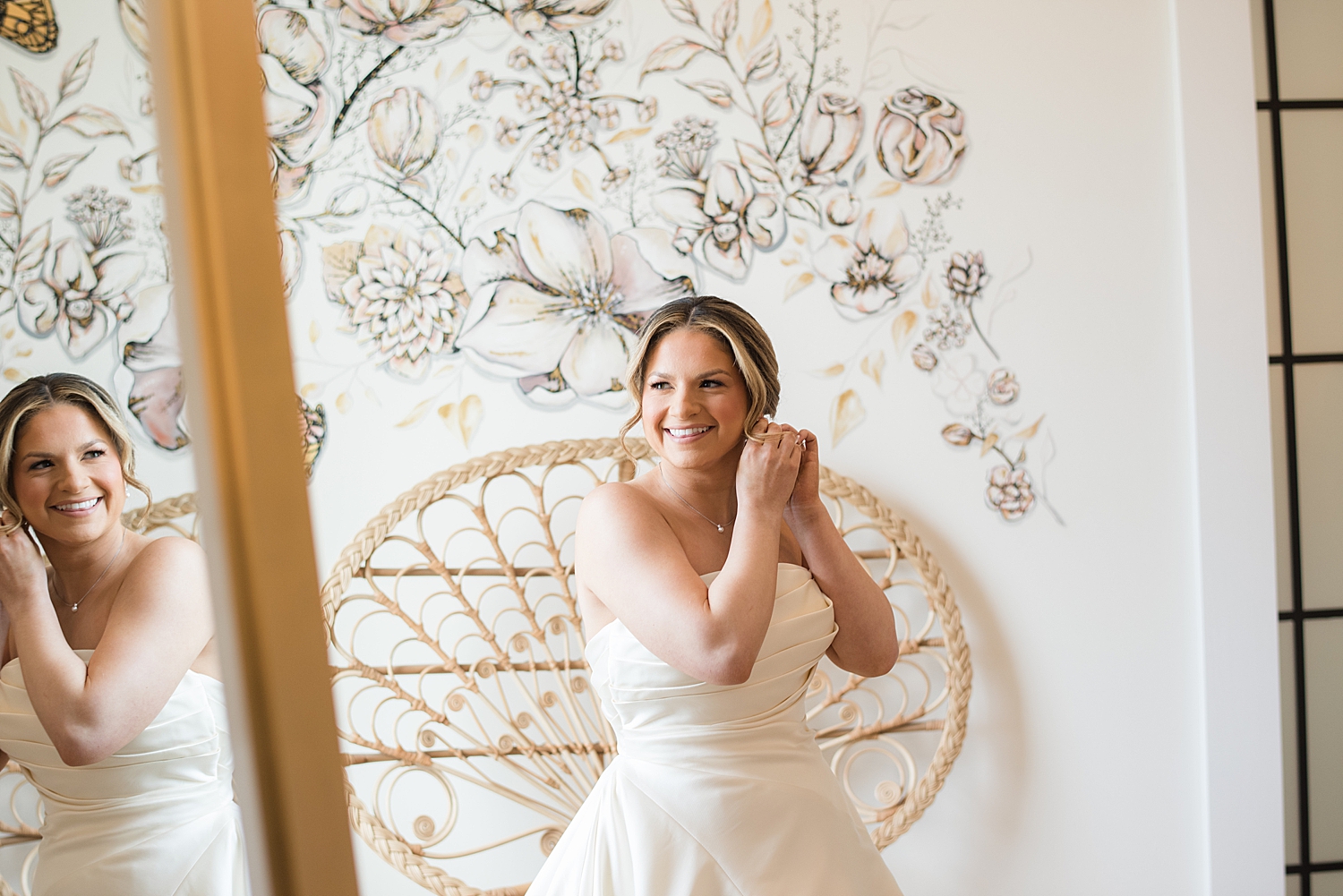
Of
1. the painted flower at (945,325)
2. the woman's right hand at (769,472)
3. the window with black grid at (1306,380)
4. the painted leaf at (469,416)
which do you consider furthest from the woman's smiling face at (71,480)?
the window with black grid at (1306,380)

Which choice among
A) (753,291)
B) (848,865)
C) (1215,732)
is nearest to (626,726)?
(848,865)

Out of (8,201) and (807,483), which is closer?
(8,201)

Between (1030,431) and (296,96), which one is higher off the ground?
(296,96)

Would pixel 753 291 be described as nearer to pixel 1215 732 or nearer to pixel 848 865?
pixel 848 865

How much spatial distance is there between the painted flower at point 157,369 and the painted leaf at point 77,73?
0.05 m

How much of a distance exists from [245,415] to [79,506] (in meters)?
0.08

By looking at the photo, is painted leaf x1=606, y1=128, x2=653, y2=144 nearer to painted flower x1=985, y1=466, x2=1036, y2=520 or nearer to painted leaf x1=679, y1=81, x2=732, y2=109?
painted leaf x1=679, y1=81, x2=732, y2=109

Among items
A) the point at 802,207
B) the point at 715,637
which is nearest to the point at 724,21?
the point at 802,207

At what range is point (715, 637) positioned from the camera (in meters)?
1.18

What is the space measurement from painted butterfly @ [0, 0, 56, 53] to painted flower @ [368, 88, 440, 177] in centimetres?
174

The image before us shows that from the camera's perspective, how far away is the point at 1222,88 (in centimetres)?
194

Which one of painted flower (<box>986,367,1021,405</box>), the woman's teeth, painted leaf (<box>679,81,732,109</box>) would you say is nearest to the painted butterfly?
the woman's teeth

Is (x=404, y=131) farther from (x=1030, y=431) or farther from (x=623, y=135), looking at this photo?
(x=1030, y=431)

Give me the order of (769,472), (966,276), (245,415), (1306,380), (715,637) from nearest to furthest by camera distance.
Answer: (245,415) → (715,637) → (769,472) → (966,276) → (1306,380)
